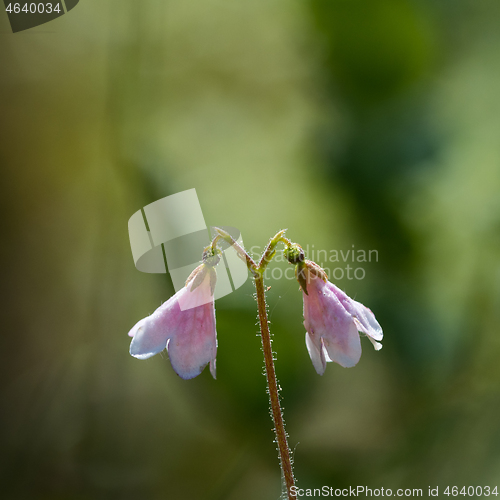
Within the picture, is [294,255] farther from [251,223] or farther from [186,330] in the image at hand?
[251,223]
